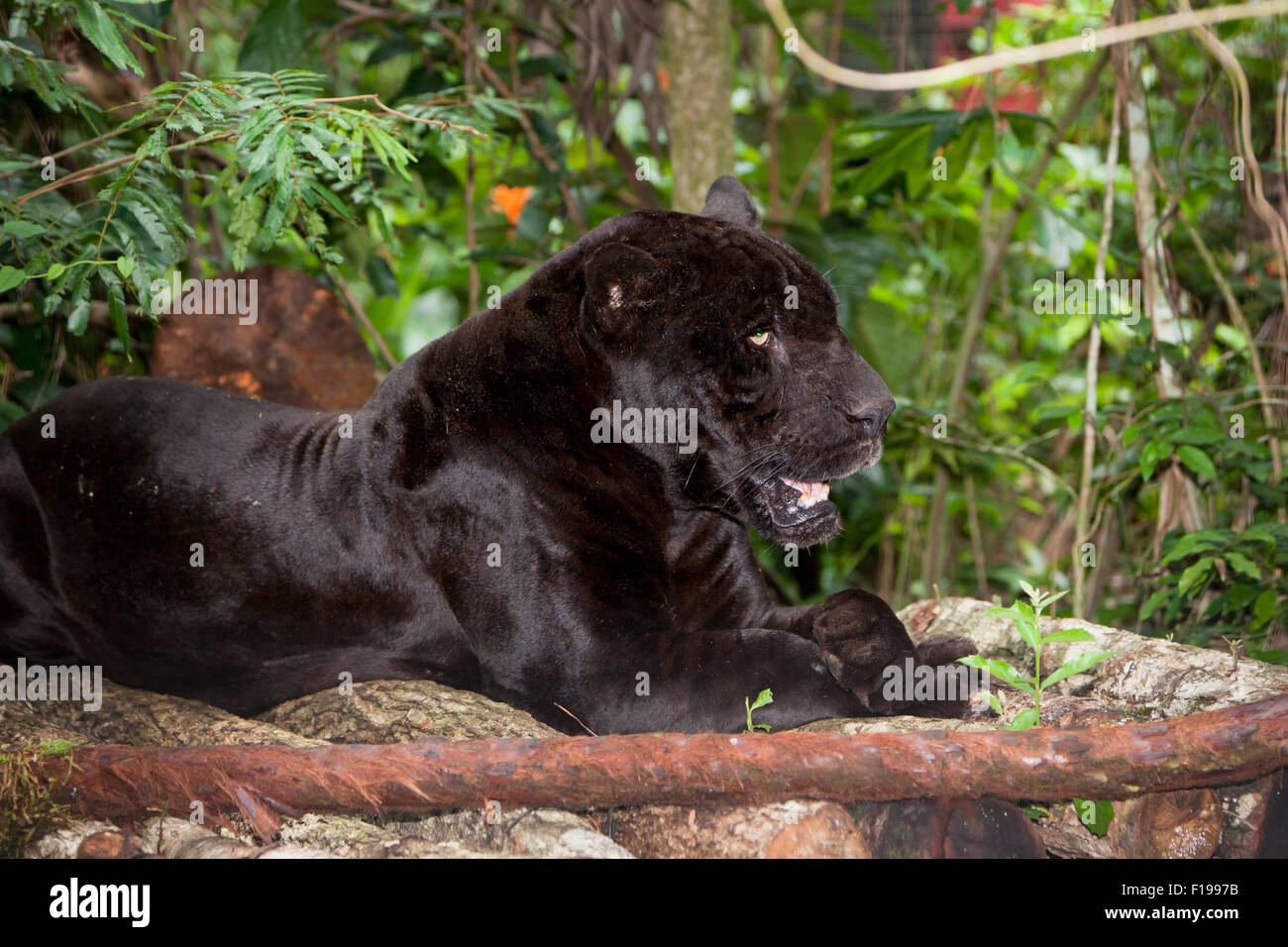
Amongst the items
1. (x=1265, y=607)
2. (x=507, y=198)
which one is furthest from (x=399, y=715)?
(x=507, y=198)

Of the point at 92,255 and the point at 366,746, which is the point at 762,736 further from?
the point at 92,255

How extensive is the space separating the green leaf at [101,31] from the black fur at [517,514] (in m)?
0.99

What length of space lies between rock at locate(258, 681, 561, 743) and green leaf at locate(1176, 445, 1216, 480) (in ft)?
8.68

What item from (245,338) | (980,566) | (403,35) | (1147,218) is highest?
(403,35)

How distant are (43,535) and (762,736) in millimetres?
2268

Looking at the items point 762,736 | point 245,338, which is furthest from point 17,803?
point 245,338

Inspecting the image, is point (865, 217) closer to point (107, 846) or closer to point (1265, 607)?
point (1265, 607)

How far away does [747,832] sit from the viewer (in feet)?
7.75

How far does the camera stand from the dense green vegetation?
3664 millimetres

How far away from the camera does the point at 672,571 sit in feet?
10.9

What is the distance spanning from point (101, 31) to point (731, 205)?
6.21ft

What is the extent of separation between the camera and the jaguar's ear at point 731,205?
3.61m

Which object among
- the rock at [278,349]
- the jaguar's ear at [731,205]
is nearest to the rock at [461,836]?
the jaguar's ear at [731,205]

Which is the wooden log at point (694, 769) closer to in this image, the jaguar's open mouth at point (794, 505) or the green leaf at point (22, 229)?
the jaguar's open mouth at point (794, 505)
